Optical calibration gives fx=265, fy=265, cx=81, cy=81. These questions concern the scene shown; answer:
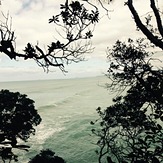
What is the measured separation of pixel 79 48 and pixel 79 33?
0.28 metres

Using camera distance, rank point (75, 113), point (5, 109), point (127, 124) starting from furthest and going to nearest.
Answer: point (75, 113) → point (5, 109) → point (127, 124)

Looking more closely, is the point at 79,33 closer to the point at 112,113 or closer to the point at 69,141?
the point at 112,113

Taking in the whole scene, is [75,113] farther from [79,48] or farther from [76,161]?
[79,48]

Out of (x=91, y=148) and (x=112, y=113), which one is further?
(x=91, y=148)

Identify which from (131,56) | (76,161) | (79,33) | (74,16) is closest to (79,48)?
(79,33)

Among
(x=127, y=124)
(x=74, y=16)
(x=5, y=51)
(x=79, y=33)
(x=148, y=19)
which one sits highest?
(x=148, y=19)

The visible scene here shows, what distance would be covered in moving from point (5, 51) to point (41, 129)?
177 feet

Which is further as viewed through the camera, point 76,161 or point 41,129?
point 41,129

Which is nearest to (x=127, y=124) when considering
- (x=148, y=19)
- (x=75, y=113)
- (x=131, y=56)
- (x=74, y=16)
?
(x=131, y=56)

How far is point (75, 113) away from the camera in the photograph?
77.4 metres

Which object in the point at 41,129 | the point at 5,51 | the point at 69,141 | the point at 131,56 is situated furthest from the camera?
the point at 41,129

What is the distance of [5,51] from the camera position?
3.47 m

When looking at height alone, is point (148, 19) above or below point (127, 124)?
above

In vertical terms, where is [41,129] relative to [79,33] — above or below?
below
